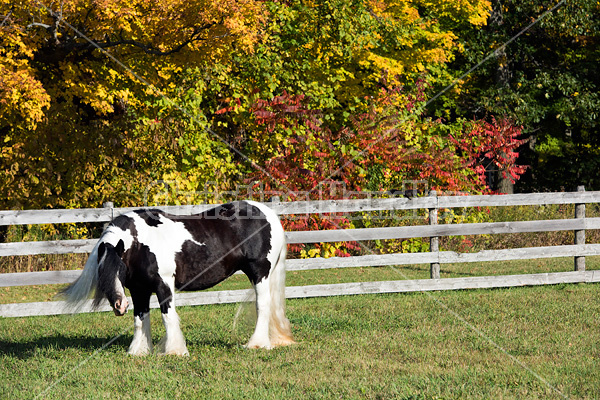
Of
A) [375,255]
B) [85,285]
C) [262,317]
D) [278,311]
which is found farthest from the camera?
[375,255]

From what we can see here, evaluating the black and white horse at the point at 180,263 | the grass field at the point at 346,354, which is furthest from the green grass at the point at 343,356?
the black and white horse at the point at 180,263

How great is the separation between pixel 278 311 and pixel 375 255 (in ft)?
12.4

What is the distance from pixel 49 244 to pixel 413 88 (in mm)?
11946

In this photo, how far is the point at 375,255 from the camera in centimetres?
1092

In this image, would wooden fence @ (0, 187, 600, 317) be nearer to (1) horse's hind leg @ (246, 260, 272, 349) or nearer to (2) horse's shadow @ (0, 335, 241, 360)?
(2) horse's shadow @ (0, 335, 241, 360)

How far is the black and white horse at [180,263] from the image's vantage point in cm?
654

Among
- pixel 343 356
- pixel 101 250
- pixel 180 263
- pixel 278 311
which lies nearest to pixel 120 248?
pixel 101 250

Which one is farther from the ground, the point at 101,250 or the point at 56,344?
the point at 101,250

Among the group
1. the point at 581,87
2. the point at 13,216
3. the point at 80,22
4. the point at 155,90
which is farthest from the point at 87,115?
the point at 581,87

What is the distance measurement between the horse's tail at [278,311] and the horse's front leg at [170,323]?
3.28ft

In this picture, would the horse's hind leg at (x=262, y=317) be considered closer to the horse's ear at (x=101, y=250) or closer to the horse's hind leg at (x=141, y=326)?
the horse's hind leg at (x=141, y=326)

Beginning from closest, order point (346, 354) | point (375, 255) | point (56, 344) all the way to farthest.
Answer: point (346, 354)
point (56, 344)
point (375, 255)

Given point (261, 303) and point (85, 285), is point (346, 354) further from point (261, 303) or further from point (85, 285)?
point (85, 285)

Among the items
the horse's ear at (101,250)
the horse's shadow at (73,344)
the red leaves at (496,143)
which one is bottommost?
the horse's shadow at (73,344)
